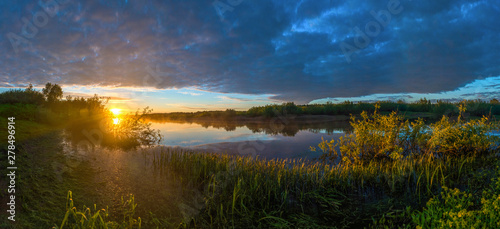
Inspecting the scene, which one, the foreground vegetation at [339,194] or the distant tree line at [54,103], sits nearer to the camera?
the foreground vegetation at [339,194]

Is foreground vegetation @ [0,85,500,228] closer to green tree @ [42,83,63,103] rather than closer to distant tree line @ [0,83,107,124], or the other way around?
distant tree line @ [0,83,107,124]

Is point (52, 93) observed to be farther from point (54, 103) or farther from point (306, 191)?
point (306, 191)

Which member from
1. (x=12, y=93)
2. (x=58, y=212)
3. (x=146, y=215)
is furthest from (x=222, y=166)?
(x=12, y=93)

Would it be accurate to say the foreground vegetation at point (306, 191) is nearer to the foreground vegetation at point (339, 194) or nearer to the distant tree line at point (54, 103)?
the foreground vegetation at point (339, 194)

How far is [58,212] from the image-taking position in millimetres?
4176

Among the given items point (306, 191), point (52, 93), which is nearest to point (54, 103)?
point (52, 93)

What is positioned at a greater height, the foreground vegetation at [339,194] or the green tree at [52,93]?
the green tree at [52,93]

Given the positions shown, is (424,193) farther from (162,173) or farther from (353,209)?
(162,173)

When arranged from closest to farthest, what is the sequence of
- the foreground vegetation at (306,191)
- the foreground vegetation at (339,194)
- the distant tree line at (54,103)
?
1. the foreground vegetation at (306,191)
2. the foreground vegetation at (339,194)
3. the distant tree line at (54,103)

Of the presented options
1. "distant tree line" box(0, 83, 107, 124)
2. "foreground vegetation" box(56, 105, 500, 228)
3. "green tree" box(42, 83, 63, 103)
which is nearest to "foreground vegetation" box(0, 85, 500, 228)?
"foreground vegetation" box(56, 105, 500, 228)

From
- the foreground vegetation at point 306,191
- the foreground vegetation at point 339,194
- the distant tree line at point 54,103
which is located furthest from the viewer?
the distant tree line at point 54,103

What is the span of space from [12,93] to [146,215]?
27451 mm

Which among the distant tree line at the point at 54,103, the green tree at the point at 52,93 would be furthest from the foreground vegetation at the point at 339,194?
the green tree at the point at 52,93

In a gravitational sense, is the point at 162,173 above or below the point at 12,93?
below
